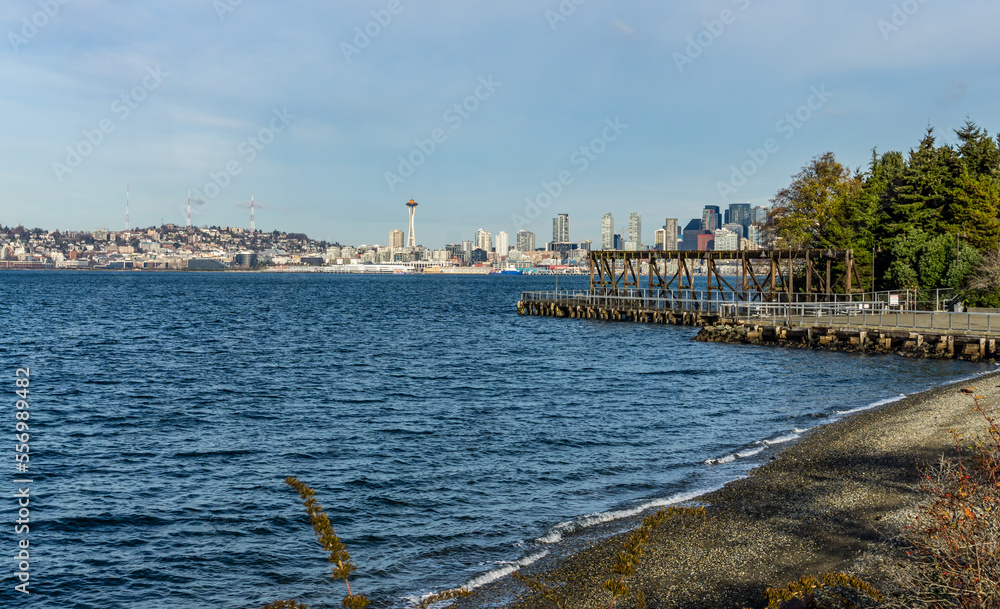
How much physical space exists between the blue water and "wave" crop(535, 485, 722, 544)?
0.28 ft

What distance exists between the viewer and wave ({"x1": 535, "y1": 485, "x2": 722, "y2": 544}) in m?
14.7

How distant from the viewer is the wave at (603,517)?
48.2 feet

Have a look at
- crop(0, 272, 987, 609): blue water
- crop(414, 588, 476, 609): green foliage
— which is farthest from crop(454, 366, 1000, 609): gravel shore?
crop(0, 272, 987, 609): blue water

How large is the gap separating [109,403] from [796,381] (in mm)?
29891

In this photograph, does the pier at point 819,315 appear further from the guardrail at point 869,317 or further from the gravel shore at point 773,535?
the gravel shore at point 773,535

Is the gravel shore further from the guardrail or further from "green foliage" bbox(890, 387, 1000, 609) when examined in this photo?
the guardrail

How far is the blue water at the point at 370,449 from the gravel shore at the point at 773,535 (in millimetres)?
1371

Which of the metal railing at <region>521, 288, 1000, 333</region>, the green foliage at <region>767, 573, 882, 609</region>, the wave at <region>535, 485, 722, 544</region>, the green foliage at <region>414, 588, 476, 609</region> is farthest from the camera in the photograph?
the metal railing at <region>521, 288, 1000, 333</region>

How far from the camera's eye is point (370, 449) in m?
22.2

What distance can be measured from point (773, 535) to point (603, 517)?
144 inches

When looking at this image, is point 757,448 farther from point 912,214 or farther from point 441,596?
point 912,214

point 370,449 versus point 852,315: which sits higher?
point 852,315

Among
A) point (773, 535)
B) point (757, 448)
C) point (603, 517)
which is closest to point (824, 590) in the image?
point (773, 535)

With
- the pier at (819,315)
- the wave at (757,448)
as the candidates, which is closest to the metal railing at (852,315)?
the pier at (819,315)
